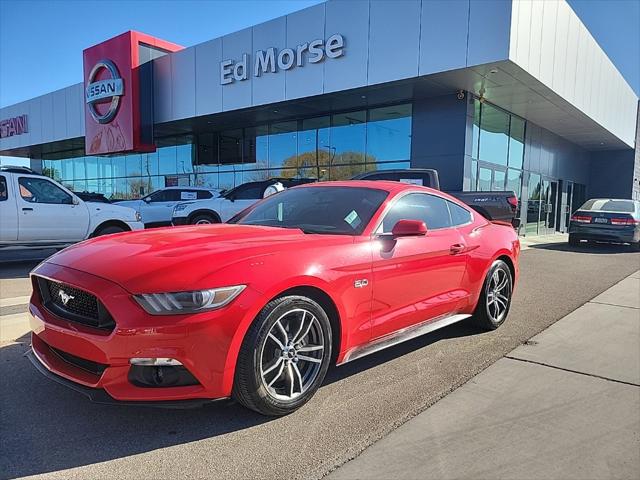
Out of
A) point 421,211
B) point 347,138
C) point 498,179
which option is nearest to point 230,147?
point 347,138

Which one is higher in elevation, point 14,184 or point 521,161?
point 521,161

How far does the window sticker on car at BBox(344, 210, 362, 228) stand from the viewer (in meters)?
3.66

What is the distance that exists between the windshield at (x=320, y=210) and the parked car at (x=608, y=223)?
12528 mm

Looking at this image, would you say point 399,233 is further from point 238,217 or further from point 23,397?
point 23,397

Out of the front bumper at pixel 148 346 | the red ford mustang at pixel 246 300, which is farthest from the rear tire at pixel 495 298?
the front bumper at pixel 148 346

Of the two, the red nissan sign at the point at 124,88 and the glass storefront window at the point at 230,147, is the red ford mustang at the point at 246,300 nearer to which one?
the glass storefront window at the point at 230,147

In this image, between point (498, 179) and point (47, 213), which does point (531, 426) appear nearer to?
point (47, 213)

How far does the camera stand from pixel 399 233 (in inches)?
140

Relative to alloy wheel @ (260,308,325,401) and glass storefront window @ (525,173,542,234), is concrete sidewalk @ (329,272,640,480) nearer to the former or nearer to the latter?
alloy wheel @ (260,308,325,401)

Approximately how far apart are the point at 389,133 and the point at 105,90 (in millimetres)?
12699

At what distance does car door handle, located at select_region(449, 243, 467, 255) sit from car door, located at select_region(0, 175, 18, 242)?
25.6ft

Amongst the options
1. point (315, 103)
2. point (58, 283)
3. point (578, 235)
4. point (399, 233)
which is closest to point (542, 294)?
point (399, 233)

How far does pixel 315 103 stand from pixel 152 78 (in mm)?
8135

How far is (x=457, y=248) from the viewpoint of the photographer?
14.3 feet
